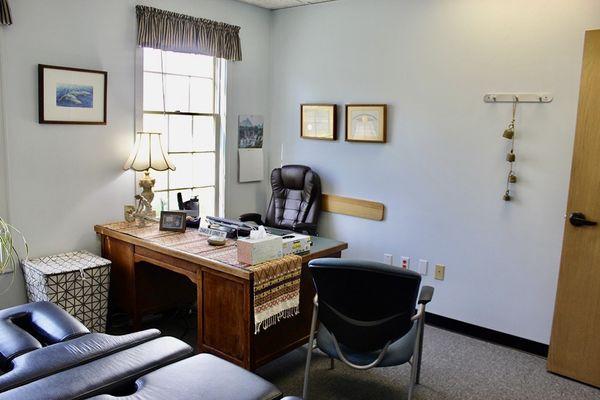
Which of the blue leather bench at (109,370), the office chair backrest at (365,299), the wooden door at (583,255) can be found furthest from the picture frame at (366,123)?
the blue leather bench at (109,370)

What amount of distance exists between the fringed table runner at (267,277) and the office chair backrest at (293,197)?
1.22m

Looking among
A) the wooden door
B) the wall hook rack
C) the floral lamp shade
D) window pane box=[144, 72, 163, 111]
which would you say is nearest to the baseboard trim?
the wooden door

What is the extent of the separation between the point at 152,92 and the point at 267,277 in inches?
77.4

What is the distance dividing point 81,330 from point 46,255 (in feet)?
4.09

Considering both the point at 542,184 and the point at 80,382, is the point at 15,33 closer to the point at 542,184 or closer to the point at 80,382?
the point at 80,382

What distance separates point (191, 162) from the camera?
13.9 feet

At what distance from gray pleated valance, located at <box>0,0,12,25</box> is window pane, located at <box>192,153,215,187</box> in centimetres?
170

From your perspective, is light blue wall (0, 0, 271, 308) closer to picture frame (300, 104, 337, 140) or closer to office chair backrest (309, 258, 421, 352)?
picture frame (300, 104, 337, 140)

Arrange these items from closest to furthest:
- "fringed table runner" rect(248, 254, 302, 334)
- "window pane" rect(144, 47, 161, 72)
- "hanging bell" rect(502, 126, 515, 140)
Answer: "fringed table runner" rect(248, 254, 302, 334)
"hanging bell" rect(502, 126, 515, 140)
"window pane" rect(144, 47, 161, 72)

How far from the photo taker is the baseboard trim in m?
3.43

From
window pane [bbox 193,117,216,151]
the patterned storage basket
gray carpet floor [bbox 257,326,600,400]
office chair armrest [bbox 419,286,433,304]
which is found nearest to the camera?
office chair armrest [bbox 419,286,433,304]

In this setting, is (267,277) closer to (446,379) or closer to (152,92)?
(446,379)

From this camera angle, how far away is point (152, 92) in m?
3.85

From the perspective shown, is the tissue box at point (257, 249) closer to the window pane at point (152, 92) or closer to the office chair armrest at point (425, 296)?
the office chair armrest at point (425, 296)
